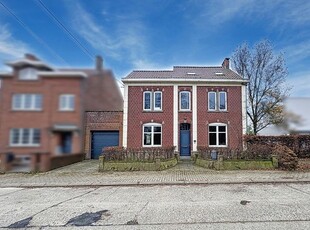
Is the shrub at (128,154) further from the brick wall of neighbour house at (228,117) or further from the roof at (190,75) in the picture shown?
the roof at (190,75)

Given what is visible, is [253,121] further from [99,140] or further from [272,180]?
[99,140]

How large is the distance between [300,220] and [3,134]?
22.0 ft

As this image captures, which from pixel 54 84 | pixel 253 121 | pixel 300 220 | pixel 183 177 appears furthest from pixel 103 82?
pixel 253 121

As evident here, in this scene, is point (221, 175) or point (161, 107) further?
point (161, 107)

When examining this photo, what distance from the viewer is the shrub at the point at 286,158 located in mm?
13617

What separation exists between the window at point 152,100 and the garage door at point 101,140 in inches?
140

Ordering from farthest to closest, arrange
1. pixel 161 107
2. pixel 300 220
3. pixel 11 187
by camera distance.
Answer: pixel 161 107, pixel 11 187, pixel 300 220

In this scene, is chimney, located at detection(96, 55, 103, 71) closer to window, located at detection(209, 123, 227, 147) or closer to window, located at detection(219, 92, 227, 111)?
window, located at detection(209, 123, 227, 147)

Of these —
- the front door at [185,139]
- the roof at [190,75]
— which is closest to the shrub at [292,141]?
the front door at [185,139]

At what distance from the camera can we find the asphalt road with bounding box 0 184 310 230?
5.79 meters

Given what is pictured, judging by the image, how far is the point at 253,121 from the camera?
70.4 ft

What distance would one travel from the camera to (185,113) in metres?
20.2

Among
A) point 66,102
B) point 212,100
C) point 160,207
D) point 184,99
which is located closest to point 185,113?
point 184,99

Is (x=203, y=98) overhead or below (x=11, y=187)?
overhead
